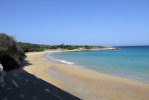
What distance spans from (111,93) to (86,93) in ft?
3.22

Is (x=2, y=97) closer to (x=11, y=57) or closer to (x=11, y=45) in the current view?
(x=11, y=57)

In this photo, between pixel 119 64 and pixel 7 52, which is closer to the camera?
pixel 7 52

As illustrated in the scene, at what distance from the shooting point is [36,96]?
8.72m

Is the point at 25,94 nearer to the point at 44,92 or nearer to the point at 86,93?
the point at 44,92

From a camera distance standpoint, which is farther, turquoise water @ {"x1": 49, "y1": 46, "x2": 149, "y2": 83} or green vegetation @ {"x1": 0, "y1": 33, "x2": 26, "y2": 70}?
green vegetation @ {"x1": 0, "y1": 33, "x2": 26, "y2": 70}

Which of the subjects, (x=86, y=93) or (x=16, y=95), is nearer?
(x=16, y=95)

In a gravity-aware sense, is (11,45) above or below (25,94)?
above

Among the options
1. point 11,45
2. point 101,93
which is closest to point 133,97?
point 101,93

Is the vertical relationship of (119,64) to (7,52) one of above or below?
below

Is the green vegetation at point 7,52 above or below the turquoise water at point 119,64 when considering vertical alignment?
above

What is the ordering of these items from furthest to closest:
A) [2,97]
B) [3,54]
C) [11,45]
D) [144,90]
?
Answer: [11,45] → [3,54] → [144,90] → [2,97]

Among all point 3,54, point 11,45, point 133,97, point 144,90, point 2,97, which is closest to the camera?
point 2,97

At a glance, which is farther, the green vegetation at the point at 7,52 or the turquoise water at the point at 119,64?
the green vegetation at the point at 7,52

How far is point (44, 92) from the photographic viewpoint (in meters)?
9.43
